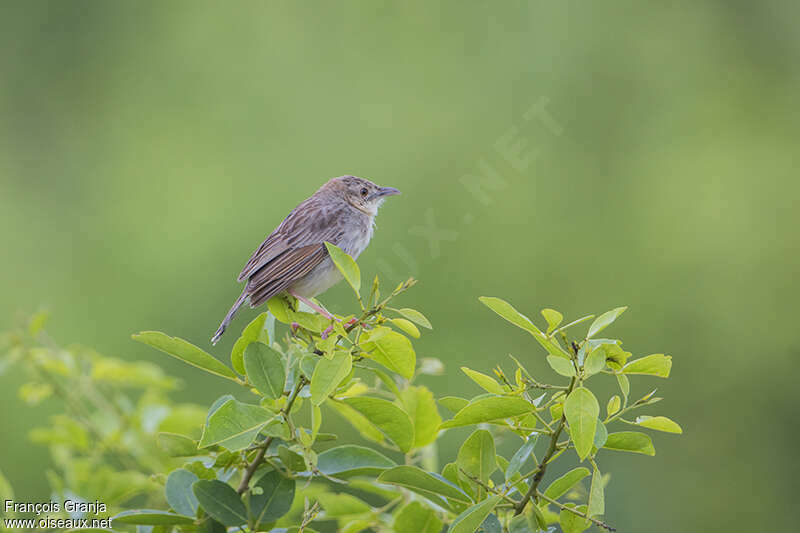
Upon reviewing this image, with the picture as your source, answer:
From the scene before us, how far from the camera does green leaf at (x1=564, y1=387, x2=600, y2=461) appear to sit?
142cm

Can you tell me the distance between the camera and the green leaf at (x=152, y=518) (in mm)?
1640

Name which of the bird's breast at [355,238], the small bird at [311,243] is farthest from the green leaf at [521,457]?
the bird's breast at [355,238]

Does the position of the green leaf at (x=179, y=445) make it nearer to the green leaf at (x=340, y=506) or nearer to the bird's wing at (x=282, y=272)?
the green leaf at (x=340, y=506)

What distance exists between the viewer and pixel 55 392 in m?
2.86

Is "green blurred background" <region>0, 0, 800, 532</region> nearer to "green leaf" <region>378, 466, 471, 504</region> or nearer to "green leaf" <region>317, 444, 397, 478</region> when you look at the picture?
"green leaf" <region>317, 444, 397, 478</region>

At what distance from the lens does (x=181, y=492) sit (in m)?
1.77

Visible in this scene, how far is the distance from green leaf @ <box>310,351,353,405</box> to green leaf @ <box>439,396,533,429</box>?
0.23m

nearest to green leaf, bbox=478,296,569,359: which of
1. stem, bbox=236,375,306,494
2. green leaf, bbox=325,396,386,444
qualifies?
stem, bbox=236,375,306,494

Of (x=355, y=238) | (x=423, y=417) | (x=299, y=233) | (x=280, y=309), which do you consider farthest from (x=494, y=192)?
(x=423, y=417)

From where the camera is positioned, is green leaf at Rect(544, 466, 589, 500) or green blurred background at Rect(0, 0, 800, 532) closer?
green leaf at Rect(544, 466, 589, 500)

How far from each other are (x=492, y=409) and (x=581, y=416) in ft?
0.61

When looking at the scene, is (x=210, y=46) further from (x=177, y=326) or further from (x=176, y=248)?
(x=177, y=326)

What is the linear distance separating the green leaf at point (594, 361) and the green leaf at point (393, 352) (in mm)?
389

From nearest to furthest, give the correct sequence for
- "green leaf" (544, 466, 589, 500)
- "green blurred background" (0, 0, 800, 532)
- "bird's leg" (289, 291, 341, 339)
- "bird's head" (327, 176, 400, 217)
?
"green leaf" (544, 466, 589, 500) < "bird's leg" (289, 291, 341, 339) < "bird's head" (327, 176, 400, 217) < "green blurred background" (0, 0, 800, 532)
